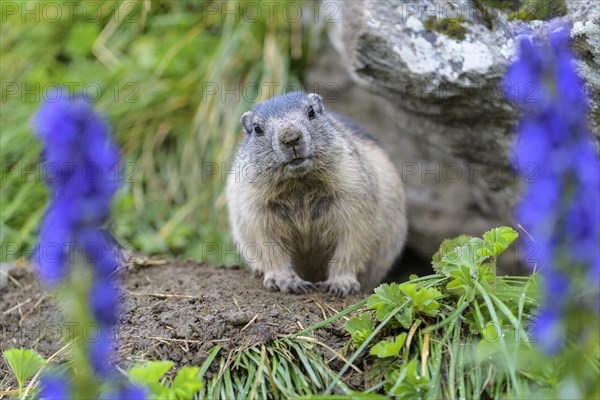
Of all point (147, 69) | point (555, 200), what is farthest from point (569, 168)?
point (147, 69)

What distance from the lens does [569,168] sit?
9.62ft

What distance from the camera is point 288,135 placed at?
19.0ft

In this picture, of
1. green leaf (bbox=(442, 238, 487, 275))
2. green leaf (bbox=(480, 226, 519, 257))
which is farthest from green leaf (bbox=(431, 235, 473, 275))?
green leaf (bbox=(480, 226, 519, 257))

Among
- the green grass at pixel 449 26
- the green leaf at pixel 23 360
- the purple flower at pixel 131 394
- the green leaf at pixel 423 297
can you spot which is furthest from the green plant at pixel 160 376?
the green grass at pixel 449 26

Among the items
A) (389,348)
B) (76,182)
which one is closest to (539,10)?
(389,348)

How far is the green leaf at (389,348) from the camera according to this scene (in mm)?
4414

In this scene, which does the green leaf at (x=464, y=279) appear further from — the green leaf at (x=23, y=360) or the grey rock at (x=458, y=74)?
the green leaf at (x=23, y=360)

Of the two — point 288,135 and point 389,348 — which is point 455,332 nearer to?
point 389,348

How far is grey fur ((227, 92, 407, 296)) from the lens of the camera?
6.06 metres

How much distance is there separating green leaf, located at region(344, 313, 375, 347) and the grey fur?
4.84ft

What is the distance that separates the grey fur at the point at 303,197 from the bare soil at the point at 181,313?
31cm

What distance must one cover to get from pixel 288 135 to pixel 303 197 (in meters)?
0.72

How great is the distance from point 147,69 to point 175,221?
6.49 ft

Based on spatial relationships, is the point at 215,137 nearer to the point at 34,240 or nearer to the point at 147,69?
the point at 147,69
